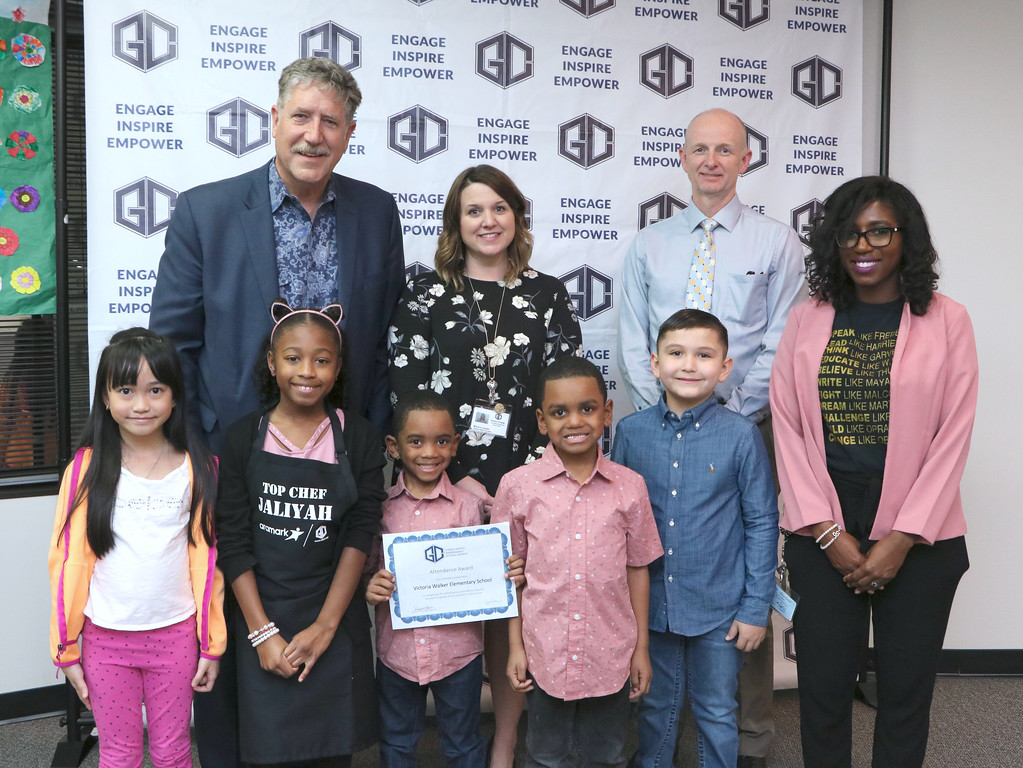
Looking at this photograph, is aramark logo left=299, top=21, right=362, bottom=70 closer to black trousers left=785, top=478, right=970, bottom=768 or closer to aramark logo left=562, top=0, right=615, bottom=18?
aramark logo left=562, top=0, right=615, bottom=18

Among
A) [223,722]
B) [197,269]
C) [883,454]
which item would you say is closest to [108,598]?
[223,722]

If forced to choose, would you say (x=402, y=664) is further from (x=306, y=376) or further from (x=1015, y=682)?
(x=1015, y=682)

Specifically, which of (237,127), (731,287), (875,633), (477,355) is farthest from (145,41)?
(875,633)

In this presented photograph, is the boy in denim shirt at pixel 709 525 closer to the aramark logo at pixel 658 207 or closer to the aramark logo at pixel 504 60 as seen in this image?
the aramark logo at pixel 658 207

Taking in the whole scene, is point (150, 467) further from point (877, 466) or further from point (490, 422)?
point (877, 466)

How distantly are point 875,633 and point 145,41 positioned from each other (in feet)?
10.3

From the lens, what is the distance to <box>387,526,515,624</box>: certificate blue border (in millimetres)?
2322

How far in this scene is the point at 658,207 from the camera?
357 cm

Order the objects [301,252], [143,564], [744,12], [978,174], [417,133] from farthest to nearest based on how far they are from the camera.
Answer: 1. [978,174]
2. [744,12]
3. [417,133]
4. [301,252]
5. [143,564]

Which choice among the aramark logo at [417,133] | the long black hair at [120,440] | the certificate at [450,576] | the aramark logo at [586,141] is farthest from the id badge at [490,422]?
the aramark logo at [586,141]

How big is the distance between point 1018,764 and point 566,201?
262 cm

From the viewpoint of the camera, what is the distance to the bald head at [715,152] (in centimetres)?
294

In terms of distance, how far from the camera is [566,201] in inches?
138

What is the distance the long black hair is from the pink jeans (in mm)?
239
